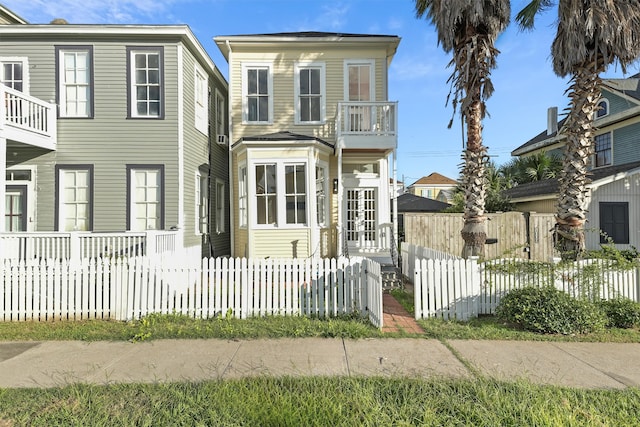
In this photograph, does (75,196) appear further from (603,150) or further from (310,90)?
(603,150)

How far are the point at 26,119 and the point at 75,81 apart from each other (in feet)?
5.82

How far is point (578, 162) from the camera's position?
26.7ft

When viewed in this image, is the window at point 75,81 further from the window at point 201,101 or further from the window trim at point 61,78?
the window at point 201,101

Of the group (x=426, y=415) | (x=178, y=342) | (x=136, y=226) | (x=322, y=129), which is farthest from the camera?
(x=322, y=129)

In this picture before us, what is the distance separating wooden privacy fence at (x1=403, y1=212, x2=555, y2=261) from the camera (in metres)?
13.4

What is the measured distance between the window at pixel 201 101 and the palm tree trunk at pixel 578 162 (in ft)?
34.5

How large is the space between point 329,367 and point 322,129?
9.35 metres

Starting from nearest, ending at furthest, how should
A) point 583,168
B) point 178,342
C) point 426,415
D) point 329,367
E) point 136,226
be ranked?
point 426,415 → point 329,367 → point 178,342 → point 583,168 → point 136,226

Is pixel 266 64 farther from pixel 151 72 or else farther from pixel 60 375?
pixel 60 375

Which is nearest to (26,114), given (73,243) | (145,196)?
(145,196)

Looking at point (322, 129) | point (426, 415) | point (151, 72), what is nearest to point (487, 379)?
point (426, 415)

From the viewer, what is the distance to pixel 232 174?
12.8m

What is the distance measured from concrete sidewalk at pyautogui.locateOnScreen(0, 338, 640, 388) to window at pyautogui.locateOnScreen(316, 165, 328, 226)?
625cm

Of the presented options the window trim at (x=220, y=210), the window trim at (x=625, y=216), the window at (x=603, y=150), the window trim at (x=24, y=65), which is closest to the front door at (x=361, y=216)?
the window trim at (x=220, y=210)
